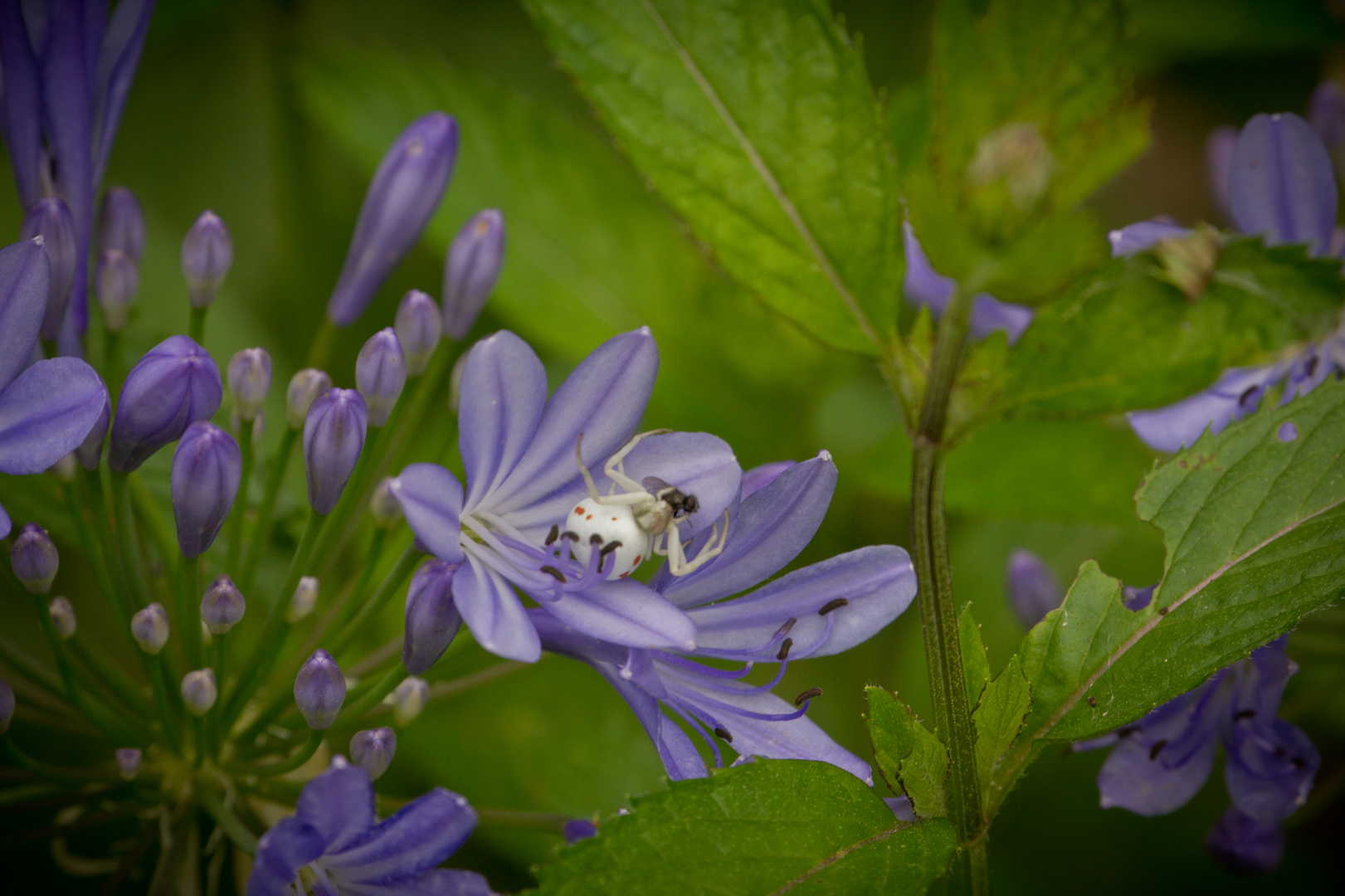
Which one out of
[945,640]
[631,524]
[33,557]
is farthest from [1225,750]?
[33,557]

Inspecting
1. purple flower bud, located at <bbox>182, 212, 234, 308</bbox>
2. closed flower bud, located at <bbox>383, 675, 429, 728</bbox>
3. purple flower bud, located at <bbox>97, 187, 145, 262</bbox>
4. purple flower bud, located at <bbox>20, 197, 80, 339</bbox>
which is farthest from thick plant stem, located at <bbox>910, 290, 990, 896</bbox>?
purple flower bud, located at <bbox>97, 187, 145, 262</bbox>

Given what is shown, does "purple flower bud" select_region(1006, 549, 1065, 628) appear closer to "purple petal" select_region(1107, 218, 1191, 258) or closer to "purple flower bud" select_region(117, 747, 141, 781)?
"purple petal" select_region(1107, 218, 1191, 258)

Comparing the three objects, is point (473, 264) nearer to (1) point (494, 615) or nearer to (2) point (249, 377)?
(2) point (249, 377)

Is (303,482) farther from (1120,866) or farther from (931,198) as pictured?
(1120,866)

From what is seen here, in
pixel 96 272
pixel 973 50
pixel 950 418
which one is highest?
pixel 96 272

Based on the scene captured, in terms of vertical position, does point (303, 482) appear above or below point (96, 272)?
below

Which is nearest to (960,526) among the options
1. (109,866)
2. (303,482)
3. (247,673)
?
(303,482)

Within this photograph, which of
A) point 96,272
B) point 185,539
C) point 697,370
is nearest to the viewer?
point 185,539

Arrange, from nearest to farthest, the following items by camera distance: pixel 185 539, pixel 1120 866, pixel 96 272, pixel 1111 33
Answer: pixel 185 539, pixel 1111 33, pixel 96 272, pixel 1120 866
